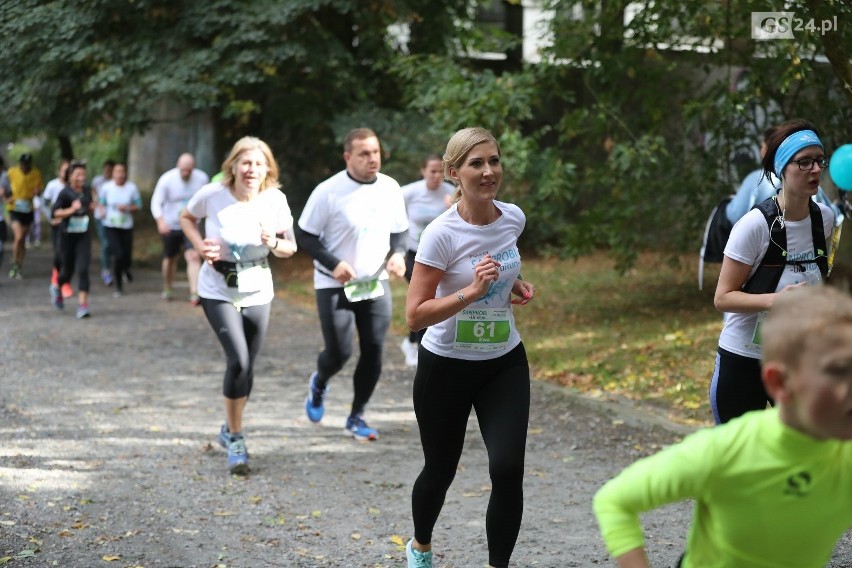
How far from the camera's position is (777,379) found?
2.46 m

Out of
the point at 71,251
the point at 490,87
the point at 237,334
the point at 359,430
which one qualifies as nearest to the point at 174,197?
the point at 71,251

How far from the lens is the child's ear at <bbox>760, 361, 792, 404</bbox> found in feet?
8.01

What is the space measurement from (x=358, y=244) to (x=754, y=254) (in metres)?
3.71

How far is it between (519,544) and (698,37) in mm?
8114

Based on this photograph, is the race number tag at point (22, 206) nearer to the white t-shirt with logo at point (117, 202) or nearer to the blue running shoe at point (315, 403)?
the white t-shirt with logo at point (117, 202)

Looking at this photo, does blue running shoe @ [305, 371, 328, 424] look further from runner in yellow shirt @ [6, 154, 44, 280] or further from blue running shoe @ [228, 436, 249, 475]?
runner in yellow shirt @ [6, 154, 44, 280]

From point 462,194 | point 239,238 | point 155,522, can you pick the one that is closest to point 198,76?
point 239,238

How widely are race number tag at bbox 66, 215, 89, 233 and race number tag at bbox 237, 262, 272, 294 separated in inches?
342

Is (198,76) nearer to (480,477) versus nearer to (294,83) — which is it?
(294,83)

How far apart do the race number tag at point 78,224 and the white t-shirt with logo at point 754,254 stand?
12.0 metres

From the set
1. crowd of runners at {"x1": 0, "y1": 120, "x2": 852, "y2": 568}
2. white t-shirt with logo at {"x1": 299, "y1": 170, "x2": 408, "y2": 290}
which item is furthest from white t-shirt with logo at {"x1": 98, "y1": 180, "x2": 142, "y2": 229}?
white t-shirt with logo at {"x1": 299, "y1": 170, "x2": 408, "y2": 290}

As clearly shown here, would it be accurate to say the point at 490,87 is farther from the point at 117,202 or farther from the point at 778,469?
the point at 778,469

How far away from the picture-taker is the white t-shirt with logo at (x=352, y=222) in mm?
7953

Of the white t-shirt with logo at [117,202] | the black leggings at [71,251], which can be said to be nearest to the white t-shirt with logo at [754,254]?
the black leggings at [71,251]
